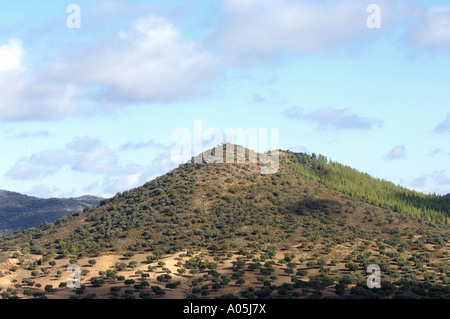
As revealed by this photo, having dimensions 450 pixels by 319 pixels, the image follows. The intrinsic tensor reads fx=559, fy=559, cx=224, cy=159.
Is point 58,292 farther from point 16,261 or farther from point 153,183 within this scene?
point 153,183

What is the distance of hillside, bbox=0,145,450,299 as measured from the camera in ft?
259

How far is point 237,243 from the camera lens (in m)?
102

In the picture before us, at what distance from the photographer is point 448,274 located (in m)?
88.6

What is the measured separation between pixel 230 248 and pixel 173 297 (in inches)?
1032

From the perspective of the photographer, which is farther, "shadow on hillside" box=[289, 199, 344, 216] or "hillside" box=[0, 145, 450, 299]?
"shadow on hillside" box=[289, 199, 344, 216]

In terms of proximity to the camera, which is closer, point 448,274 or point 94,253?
point 448,274

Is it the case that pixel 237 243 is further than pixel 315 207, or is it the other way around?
pixel 315 207

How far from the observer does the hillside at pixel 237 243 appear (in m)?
78.8

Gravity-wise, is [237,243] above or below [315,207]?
below

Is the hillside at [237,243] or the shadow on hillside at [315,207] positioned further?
the shadow on hillside at [315,207]
